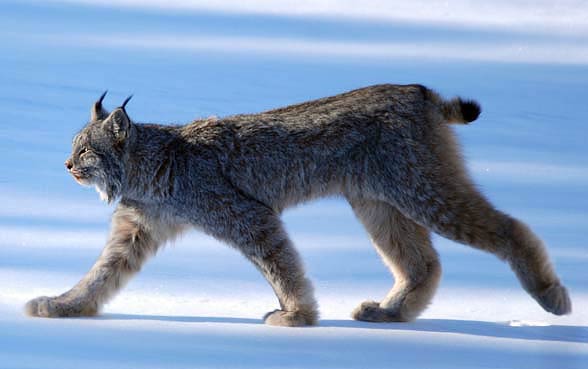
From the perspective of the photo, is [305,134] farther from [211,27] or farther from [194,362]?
[211,27]

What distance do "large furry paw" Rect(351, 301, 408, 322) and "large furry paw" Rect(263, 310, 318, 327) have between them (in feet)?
1.21

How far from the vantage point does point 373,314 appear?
7.54m

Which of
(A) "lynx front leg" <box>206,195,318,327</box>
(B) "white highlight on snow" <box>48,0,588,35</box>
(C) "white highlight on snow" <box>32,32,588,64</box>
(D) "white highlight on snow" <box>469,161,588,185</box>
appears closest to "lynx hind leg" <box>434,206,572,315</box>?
(A) "lynx front leg" <box>206,195,318,327</box>

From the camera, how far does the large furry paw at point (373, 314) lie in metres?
7.52

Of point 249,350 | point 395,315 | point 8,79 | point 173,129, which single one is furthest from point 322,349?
point 8,79

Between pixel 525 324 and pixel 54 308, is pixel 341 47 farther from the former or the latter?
pixel 54 308

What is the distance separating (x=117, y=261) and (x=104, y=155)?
0.54m

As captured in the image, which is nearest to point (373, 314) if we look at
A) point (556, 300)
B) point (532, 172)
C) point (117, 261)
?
point (556, 300)

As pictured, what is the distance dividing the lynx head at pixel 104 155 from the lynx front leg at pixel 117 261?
0.18 metres

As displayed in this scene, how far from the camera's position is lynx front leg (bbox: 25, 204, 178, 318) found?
740 centimetres

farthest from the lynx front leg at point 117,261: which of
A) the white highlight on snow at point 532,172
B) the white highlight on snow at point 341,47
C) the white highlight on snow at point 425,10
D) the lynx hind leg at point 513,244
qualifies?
the white highlight on snow at point 425,10

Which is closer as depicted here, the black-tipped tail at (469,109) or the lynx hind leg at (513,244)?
the lynx hind leg at (513,244)

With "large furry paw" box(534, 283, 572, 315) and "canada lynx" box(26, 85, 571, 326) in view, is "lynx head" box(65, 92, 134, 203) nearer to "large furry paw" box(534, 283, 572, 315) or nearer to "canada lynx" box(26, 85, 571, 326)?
"canada lynx" box(26, 85, 571, 326)

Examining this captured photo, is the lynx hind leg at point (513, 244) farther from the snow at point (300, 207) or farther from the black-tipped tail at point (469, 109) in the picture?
the black-tipped tail at point (469, 109)
